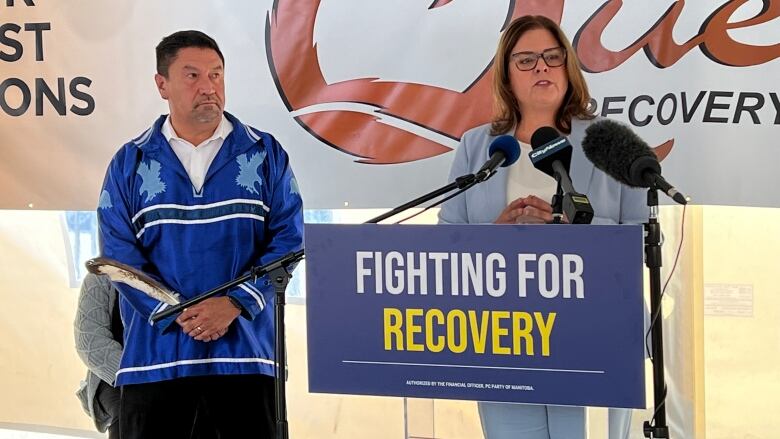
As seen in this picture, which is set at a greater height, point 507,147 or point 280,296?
point 507,147

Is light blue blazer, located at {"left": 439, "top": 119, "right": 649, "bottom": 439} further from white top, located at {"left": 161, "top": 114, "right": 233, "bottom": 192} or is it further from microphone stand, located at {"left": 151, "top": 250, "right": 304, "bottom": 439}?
white top, located at {"left": 161, "top": 114, "right": 233, "bottom": 192}

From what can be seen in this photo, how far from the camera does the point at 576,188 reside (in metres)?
2.33

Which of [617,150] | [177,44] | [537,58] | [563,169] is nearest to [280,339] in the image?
[563,169]

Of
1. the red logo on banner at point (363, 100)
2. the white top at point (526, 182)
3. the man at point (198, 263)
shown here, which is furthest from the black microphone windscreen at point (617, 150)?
the red logo on banner at point (363, 100)

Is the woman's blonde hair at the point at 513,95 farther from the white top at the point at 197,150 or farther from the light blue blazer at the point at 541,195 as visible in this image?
the white top at the point at 197,150

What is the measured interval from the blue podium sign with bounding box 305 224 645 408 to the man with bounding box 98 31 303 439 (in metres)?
0.75

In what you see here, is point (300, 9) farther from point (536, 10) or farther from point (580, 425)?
point (580, 425)

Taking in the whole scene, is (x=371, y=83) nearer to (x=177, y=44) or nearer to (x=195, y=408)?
(x=177, y=44)

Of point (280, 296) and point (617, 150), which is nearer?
point (617, 150)

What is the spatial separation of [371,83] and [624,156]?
1583 millimetres

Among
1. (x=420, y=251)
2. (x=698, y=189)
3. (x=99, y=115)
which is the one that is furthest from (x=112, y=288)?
(x=698, y=189)

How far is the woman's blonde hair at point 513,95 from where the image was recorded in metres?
2.43

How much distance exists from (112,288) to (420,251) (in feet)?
4.83

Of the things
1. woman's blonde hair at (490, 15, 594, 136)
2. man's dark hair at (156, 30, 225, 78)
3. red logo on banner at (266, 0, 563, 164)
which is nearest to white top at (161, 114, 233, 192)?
man's dark hair at (156, 30, 225, 78)
